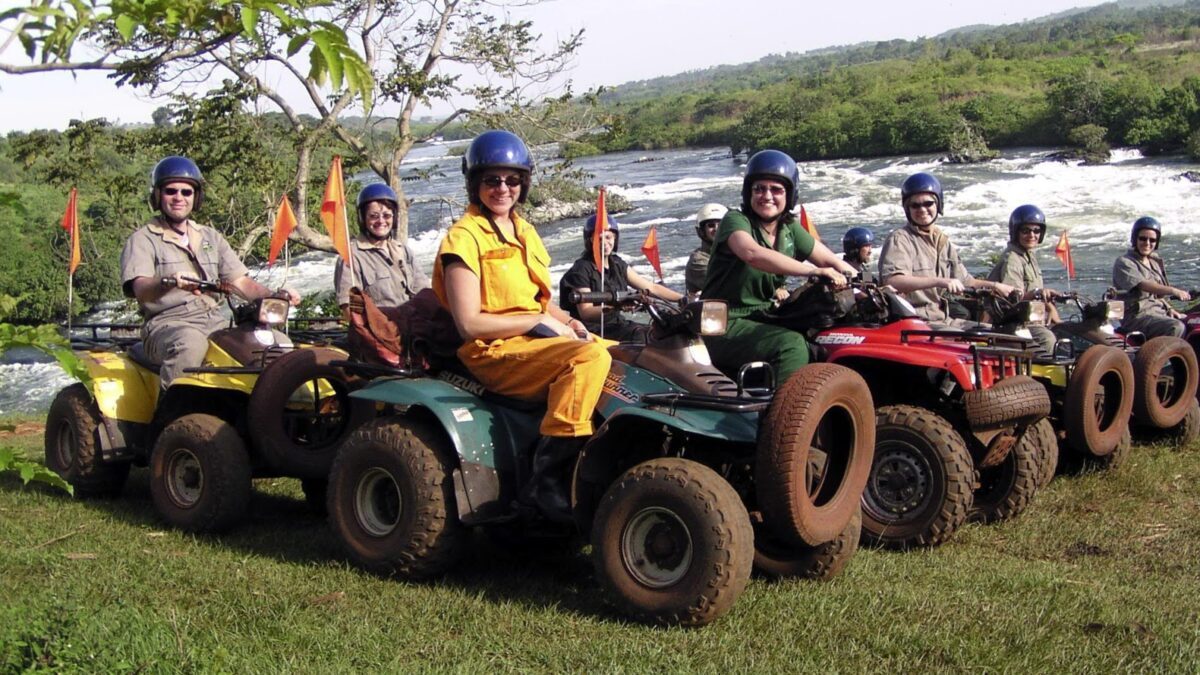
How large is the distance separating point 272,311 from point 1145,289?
23.9ft

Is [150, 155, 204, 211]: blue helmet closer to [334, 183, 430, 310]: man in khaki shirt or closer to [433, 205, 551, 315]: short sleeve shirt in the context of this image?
[334, 183, 430, 310]: man in khaki shirt

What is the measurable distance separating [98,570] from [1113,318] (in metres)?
7.03

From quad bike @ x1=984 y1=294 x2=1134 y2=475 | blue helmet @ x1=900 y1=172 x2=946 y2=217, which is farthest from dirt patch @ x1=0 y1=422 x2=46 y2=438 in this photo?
quad bike @ x1=984 y1=294 x2=1134 y2=475

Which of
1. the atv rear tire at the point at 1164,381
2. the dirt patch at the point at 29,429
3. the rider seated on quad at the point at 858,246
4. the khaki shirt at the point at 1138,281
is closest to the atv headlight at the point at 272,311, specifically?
the rider seated on quad at the point at 858,246

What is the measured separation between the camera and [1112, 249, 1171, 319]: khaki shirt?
33.7ft

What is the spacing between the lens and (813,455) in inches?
206

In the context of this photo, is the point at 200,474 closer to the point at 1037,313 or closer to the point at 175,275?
the point at 175,275

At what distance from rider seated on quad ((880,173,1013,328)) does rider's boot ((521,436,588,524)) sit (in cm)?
325

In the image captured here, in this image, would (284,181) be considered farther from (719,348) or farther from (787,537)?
(787,537)

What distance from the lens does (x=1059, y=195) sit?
3006cm

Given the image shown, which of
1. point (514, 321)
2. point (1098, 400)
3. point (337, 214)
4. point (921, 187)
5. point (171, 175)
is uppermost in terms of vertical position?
point (171, 175)


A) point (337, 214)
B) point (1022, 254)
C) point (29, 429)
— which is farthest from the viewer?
point (29, 429)

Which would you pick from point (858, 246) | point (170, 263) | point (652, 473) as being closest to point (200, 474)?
point (170, 263)

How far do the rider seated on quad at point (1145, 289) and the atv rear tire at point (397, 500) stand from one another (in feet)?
22.1
